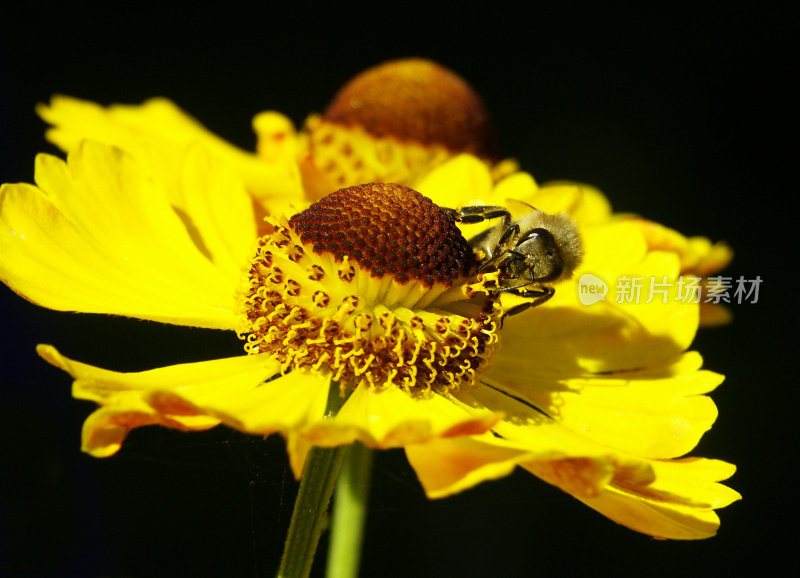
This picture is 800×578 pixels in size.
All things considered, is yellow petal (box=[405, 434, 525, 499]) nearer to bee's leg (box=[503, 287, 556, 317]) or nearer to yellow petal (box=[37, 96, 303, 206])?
bee's leg (box=[503, 287, 556, 317])

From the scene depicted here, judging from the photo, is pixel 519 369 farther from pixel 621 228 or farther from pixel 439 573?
pixel 439 573

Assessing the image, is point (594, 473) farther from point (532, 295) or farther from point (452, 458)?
point (532, 295)

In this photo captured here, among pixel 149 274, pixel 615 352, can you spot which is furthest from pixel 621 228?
pixel 149 274

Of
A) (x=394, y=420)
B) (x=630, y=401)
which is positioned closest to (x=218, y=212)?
(x=394, y=420)

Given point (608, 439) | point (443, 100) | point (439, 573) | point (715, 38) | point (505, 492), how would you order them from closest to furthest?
point (608, 439) → point (505, 492) → point (443, 100) → point (439, 573) → point (715, 38)

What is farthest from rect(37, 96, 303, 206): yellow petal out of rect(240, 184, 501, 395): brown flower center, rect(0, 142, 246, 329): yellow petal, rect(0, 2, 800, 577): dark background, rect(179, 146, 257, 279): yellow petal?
rect(240, 184, 501, 395): brown flower center

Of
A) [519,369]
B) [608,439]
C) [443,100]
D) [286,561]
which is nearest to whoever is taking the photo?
[286,561]

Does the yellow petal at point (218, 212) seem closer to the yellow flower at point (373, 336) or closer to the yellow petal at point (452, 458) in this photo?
the yellow flower at point (373, 336)
